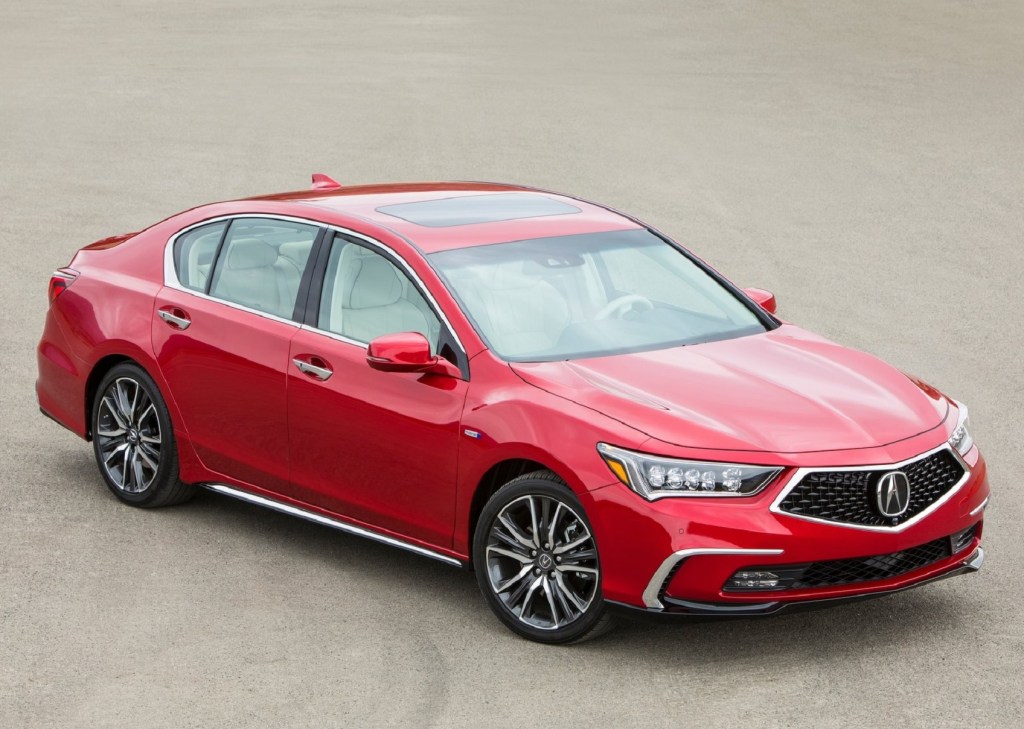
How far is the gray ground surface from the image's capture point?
617cm

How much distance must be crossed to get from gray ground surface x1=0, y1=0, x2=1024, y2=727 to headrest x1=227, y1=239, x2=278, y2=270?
134 centimetres

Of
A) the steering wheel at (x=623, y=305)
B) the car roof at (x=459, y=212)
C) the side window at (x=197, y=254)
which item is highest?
the car roof at (x=459, y=212)

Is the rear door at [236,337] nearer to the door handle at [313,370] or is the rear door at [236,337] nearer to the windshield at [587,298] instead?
the door handle at [313,370]

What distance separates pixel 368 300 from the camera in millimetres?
7352

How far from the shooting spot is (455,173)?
62.4 ft

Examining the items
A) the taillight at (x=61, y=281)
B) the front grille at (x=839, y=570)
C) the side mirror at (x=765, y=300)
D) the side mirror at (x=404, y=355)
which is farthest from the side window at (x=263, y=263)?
the front grille at (x=839, y=570)

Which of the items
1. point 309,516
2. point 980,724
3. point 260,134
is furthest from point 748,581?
point 260,134

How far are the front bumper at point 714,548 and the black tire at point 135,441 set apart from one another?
2.91 meters

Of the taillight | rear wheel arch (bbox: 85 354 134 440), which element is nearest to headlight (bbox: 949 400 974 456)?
rear wheel arch (bbox: 85 354 134 440)

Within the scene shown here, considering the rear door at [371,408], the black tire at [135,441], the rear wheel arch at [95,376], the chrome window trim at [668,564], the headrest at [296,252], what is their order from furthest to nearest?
the rear wheel arch at [95,376]
the black tire at [135,441]
the headrest at [296,252]
the rear door at [371,408]
the chrome window trim at [668,564]

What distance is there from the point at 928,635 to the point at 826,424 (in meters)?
1.03

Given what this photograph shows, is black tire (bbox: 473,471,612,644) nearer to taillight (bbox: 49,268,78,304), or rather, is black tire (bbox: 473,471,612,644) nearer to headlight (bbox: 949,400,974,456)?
headlight (bbox: 949,400,974,456)

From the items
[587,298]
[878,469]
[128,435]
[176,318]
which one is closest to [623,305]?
[587,298]

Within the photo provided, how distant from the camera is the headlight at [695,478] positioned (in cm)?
605
